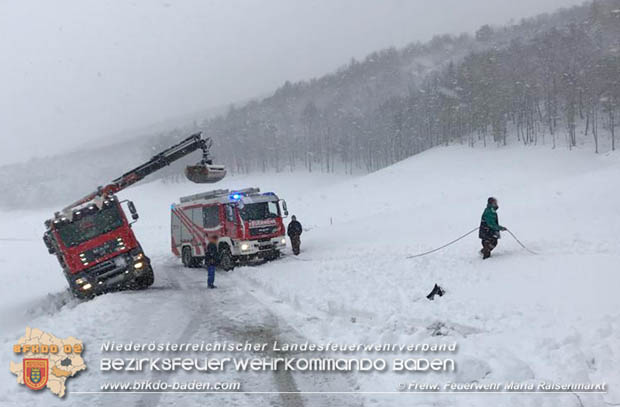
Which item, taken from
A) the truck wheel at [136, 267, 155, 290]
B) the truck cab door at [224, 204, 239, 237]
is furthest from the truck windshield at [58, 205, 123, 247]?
the truck cab door at [224, 204, 239, 237]

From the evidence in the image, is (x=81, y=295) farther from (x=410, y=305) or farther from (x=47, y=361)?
(x=410, y=305)

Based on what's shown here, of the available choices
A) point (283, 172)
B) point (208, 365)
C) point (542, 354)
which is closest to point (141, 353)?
point (208, 365)

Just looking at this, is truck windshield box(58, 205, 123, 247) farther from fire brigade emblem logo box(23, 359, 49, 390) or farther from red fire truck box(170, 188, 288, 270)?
fire brigade emblem logo box(23, 359, 49, 390)

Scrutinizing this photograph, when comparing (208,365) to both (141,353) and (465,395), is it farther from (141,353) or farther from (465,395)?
(465,395)

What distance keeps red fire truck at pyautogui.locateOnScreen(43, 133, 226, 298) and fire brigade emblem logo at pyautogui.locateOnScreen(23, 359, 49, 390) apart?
27.6 feet

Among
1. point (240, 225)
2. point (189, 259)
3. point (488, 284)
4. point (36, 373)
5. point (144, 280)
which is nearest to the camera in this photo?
point (36, 373)

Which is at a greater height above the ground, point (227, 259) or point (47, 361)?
point (47, 361)

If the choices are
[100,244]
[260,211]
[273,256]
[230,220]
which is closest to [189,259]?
[230,220]

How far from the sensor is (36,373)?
6840 mm

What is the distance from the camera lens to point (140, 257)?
15992mm

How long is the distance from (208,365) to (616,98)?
252 ft

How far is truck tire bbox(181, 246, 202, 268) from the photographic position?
23.1 meters

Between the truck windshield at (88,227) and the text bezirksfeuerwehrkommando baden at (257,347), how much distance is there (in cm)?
796

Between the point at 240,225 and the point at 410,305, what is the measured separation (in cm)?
1115
